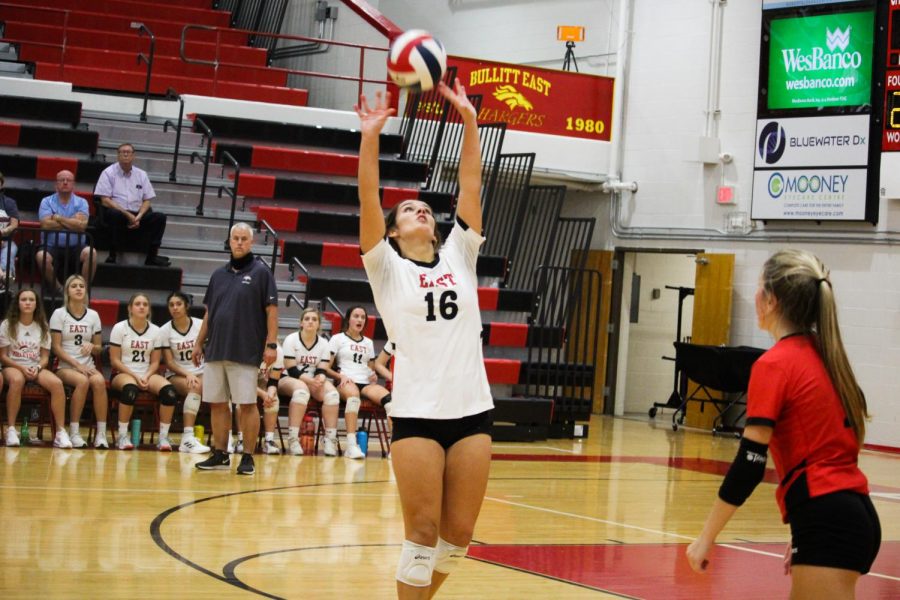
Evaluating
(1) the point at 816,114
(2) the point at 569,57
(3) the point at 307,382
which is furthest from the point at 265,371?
(2) the point at 569,57

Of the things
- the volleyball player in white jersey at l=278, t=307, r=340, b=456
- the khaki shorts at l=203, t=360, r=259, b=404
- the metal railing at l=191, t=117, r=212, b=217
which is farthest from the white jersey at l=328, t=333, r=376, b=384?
the metal railing at l=191, t=117, r=212, b=217

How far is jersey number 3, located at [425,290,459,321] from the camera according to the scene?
4.37m

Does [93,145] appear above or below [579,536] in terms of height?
above

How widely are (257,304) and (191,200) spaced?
496 cm

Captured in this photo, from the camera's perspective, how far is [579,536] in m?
7.65

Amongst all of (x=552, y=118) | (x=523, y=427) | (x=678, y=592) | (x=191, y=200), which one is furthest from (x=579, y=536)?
(x=552, y=118)

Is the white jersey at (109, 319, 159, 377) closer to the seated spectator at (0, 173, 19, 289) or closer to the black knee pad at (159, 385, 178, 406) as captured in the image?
the black knee pad at (159, 385, 178, 406)

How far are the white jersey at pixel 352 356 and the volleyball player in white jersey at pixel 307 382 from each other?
0.43ft

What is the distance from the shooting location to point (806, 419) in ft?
10.8

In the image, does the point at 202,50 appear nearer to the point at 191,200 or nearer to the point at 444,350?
the point at 191,200

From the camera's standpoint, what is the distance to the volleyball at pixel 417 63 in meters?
4.61

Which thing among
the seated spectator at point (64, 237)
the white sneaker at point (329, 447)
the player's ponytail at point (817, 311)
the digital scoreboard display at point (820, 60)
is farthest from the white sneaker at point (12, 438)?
the digital scoreboard display at point (820, 60)

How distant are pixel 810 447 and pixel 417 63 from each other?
2.12 metres

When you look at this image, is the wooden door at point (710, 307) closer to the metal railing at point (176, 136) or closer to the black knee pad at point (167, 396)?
the metal railing at point (176, 136)
